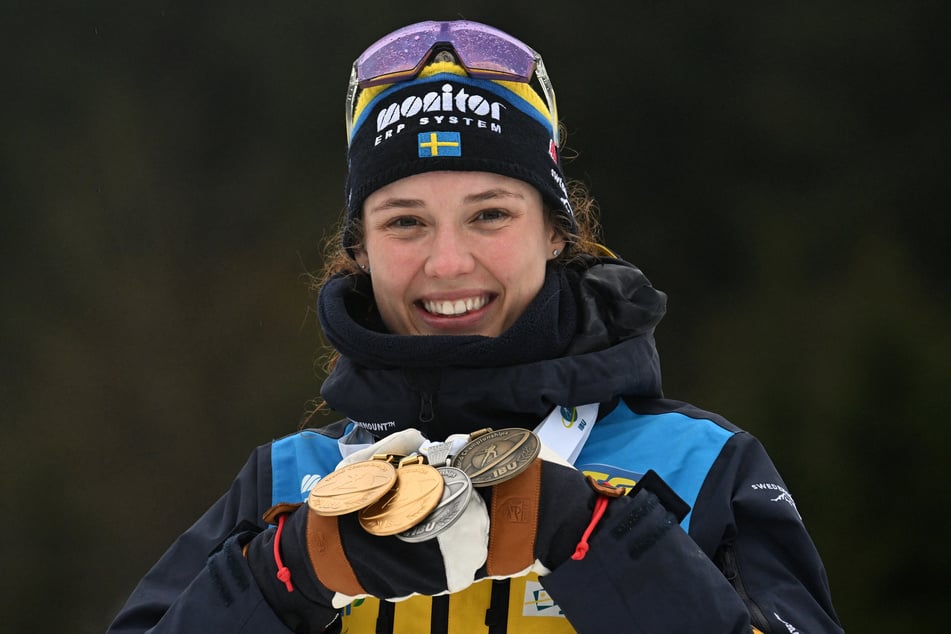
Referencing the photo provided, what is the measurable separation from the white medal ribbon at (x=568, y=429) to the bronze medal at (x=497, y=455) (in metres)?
0.26

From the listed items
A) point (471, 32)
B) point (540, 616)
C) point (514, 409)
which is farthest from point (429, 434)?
point (471, 32)

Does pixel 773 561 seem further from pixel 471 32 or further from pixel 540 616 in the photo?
pixel 471 32

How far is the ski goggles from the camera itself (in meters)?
1.87

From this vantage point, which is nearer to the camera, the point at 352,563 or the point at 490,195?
the point at 352,563

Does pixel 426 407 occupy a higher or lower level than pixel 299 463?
higher

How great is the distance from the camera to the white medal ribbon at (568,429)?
1.71m

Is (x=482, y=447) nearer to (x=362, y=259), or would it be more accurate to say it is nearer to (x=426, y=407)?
(x=426, y=407)

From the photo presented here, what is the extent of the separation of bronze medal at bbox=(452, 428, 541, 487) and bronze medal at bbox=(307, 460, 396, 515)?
10 centimetres

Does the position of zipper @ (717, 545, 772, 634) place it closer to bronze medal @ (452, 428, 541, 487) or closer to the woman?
the woman

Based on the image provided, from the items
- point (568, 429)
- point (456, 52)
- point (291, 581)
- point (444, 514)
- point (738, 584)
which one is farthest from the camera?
point (456, 52)

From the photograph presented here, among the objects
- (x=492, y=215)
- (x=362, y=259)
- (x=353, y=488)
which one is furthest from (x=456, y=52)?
(x=353, y=488)

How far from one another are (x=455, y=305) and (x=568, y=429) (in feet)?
0.90

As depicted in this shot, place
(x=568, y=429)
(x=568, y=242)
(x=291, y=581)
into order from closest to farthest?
(x=291, y=581)
(x=568, y=429)
(x=568, y=242)

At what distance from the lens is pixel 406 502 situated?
52.4 inches
